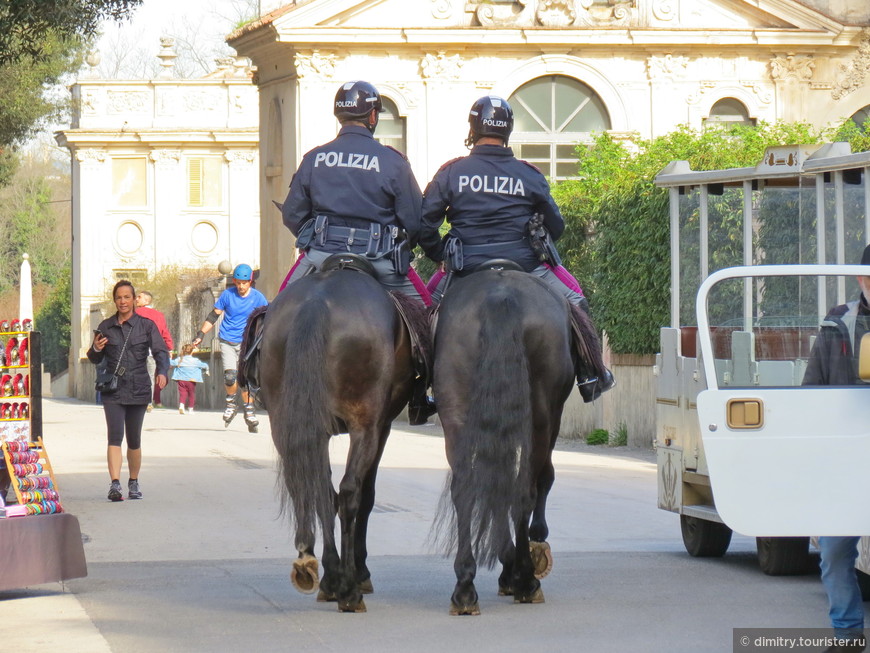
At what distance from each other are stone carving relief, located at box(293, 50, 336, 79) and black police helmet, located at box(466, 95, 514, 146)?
97.8 ft

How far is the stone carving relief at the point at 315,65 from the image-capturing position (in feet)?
126

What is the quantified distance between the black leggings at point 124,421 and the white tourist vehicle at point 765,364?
4.94 metres

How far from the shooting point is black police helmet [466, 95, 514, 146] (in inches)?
359

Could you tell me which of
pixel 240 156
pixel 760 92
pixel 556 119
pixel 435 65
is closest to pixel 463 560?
pixel 435 65

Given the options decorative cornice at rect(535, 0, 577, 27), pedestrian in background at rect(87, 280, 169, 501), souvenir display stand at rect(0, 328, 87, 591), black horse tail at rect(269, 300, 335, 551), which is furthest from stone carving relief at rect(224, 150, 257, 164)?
black horse tail at rect(269, 300, 335, 551)

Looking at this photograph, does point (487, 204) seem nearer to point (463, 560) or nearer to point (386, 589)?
point (463, 560)

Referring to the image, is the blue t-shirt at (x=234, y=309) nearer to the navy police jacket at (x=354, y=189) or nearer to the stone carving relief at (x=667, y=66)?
the navy police jacket at (x=354, y=189)

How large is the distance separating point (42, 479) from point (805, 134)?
2005cm

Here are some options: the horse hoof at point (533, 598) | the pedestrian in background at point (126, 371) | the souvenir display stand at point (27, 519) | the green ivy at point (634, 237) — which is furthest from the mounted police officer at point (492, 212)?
the green ivy at point (634, 237)

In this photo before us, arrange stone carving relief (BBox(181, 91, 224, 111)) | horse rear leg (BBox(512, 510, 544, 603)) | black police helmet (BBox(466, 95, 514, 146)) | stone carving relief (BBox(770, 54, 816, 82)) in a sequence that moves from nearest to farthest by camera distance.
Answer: horse rear leg (BBox(512, 510, 544, 603))
black police helmet (BBox(466, 95, 514, 146))
stone carving relief (BBox(770, 54, 816, 82))
stone carving relief (BBox(181, 91, 224, 111))

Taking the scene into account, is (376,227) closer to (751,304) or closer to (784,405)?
(751,304)

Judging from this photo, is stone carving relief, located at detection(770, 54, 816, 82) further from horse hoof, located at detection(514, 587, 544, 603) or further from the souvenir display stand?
horse hoof, located at detection(514, 587, 544, 603)

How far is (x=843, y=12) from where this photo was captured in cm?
3956


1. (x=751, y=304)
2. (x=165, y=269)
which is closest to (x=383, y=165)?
(x=751, y=304)
